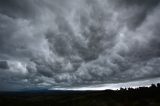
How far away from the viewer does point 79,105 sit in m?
187

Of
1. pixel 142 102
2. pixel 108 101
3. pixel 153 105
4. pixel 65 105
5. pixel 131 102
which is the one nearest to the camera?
pixel 153 105

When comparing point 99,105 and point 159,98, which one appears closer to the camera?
point 159,98

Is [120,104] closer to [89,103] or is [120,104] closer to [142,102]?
[142,102]

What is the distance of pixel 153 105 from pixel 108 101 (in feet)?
159

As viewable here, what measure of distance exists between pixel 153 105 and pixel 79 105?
7714cm

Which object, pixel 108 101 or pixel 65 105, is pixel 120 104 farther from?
pixel 65 105

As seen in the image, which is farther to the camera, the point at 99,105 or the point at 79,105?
the point at 79,105

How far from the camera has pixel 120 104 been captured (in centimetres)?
16462

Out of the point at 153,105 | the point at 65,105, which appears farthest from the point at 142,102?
the point at 65,105

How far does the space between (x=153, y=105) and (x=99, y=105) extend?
170ft

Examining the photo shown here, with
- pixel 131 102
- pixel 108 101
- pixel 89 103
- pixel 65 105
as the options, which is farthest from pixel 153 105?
pixel 65 105

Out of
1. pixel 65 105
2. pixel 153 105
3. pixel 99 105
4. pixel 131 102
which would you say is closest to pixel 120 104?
pixel 131 102

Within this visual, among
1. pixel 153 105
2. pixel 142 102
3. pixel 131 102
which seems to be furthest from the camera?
pixel 131 102

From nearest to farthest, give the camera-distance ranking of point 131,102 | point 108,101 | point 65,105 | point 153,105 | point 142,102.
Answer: point 153,105, point 142,102, point 131,102, point 108,101, point 65,105
